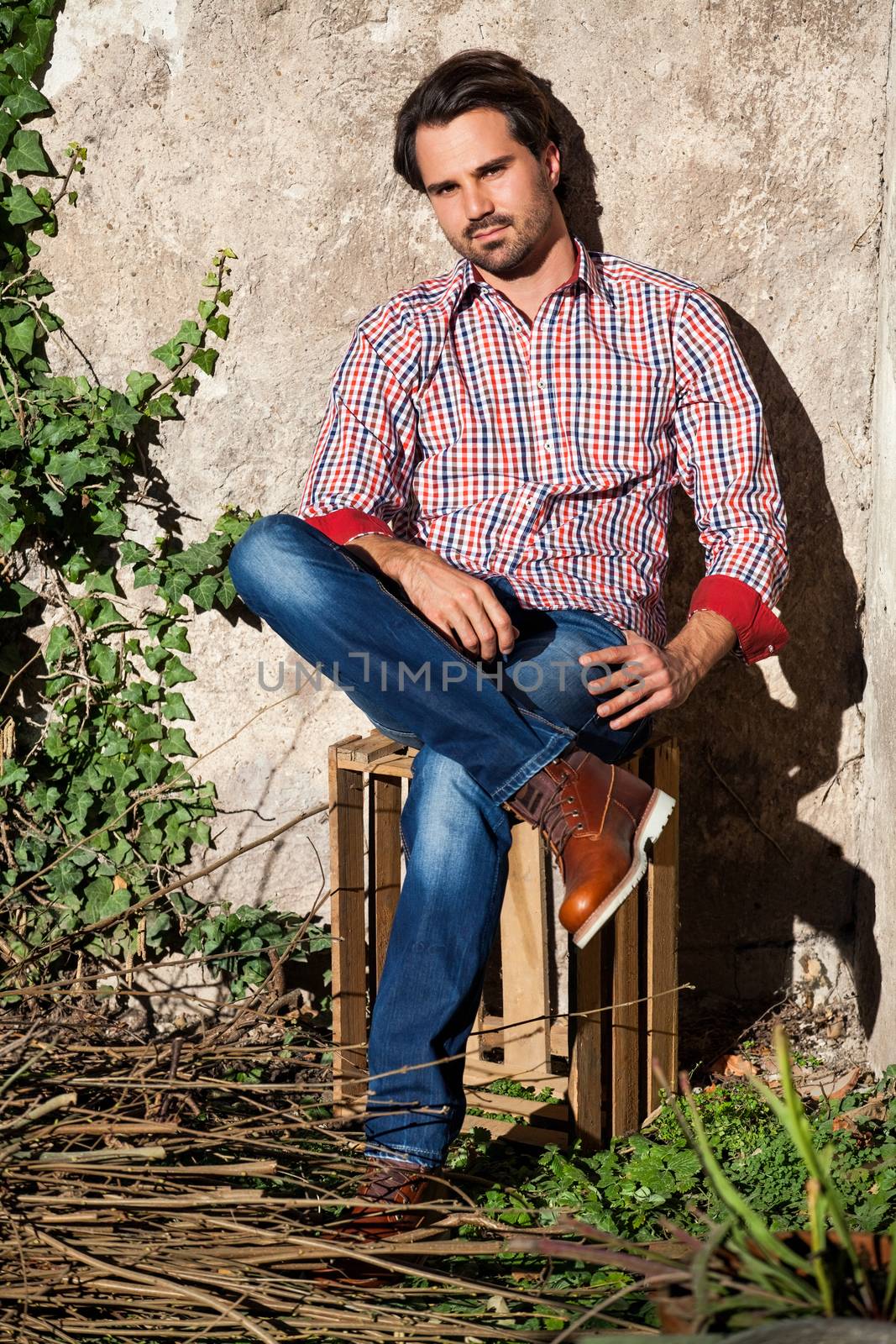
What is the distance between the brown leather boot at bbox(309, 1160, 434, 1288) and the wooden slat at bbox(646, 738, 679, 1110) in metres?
0.72

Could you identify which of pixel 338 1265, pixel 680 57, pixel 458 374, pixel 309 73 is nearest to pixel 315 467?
pixel 458 374

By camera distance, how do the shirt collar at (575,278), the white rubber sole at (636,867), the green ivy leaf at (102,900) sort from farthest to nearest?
the green ivy leaf at (102,900) < the shirt collar at (575,278) < the white rubber sole at (636,867)

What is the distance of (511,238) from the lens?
2.79 m

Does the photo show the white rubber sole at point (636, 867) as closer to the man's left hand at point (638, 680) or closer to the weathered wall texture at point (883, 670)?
the man's left hand at point (638, 680)

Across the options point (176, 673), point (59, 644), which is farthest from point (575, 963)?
point (59, 644)

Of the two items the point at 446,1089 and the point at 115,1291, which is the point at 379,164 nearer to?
the point at 446,1089

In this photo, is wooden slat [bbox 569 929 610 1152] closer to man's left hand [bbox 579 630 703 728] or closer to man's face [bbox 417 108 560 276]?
man's left hand [bbox 579 630 703 728]

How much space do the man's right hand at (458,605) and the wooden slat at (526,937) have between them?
68 centimetres

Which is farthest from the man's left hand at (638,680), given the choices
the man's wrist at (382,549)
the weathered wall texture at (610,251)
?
the weathered wall texture at (610,251)

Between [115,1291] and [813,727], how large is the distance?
2131 mm

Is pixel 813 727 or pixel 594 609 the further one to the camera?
pixel 813 727

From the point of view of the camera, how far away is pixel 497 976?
337 centimetres

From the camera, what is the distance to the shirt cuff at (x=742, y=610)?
8.75 ft

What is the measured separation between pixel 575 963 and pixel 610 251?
1680mm
